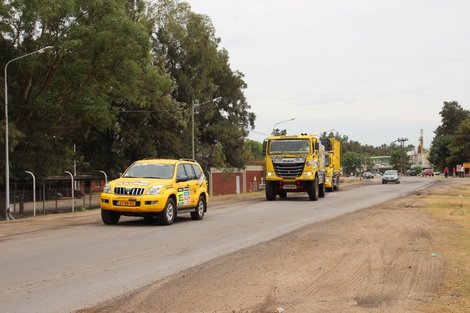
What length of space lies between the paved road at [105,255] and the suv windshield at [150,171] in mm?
1422

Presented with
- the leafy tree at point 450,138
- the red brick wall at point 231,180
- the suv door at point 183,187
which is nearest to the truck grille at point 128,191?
the suv door at point 183,187

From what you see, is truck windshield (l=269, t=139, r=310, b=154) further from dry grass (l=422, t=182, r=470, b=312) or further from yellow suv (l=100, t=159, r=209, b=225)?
yellow suv (l=100, t=159, r=209, b=225)

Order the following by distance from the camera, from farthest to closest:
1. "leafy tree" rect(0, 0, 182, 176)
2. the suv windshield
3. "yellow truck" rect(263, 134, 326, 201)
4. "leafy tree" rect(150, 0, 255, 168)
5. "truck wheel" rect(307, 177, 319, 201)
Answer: "leafy tree" rect(150, 0, 255, 168), "leafy tree" rect(0, 0, 182, 176), "truck wheel" rect(307, 177, 319, 201), "yellow truck" rect(263, 134, 326, 201), the suv windshield

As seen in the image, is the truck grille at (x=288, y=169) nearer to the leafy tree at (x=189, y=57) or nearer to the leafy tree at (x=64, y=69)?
the leafy tree at (x=64, y=69)

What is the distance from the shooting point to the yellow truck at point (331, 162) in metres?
37.7

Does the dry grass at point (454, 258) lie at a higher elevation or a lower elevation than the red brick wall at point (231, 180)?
lower

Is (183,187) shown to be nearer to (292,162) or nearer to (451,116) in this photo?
(292,162)

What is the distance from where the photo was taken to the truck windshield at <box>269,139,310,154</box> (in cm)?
2642

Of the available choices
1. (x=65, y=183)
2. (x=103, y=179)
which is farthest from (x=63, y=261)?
(x=103, y=179)

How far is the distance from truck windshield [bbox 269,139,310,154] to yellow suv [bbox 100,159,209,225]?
9.48m

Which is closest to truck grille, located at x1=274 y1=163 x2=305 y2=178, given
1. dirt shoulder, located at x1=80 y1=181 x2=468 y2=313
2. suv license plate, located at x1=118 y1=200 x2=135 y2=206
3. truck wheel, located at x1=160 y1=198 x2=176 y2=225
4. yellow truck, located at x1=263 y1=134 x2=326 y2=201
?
yellow truck, located at x1=263 y1=134 x2=326 y2=201

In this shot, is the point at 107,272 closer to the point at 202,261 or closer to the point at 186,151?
the point at 202,261

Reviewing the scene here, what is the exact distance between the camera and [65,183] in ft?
89.2

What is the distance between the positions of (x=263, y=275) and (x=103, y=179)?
22484 mm
